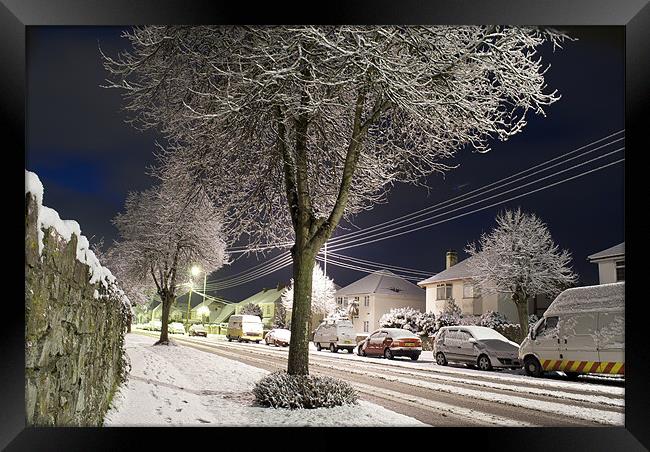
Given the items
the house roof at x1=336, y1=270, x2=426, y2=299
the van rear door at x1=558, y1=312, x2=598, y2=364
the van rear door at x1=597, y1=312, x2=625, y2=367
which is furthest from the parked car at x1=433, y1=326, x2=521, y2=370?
the van rear door at x1=597, y1=312, x2=625, y2=367

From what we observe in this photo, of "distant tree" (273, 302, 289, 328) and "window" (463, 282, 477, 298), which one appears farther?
"window" (463, 282, 477, 298)

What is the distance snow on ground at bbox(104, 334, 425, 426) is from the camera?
6.14 metres

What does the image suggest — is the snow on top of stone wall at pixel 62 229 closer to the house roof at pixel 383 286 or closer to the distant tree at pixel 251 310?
the distant tree at pixel 251 310

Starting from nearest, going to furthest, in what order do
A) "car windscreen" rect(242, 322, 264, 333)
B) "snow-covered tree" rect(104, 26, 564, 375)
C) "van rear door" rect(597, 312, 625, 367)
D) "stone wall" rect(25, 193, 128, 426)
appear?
"stone wall" rect(25, 193, 128, 426) < "snow-covered tree" rect(104, 26, 564, 375) < "van rear door" rect(597, 312, 625, 367) < "car windscreen" rect(242, 322, 264, 333)

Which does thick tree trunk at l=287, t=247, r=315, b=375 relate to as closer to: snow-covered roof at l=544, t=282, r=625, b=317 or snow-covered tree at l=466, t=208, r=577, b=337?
snow-covered tree at l=466, t=208, r=577, b=337

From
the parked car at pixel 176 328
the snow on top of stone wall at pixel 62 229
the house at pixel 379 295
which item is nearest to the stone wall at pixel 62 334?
the snow on top of stone wall at pixel 62 229

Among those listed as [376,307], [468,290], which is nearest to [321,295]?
[376,307]

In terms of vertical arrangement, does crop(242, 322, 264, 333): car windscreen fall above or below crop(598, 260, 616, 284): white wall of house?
below

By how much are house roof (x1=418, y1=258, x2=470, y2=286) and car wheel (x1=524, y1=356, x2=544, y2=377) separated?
4.82 ft

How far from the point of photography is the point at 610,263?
6.73 m

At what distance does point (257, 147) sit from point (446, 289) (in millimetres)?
3027

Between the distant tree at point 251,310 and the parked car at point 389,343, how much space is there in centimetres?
143

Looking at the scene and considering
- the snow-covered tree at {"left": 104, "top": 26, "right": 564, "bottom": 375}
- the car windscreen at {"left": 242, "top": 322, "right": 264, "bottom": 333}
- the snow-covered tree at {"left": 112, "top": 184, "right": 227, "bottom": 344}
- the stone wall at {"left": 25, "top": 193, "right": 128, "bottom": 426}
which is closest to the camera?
the stone wall at {"left": 25, "top": 193, "right": 128, "bottom": 426}

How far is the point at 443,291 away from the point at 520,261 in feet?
5.38
